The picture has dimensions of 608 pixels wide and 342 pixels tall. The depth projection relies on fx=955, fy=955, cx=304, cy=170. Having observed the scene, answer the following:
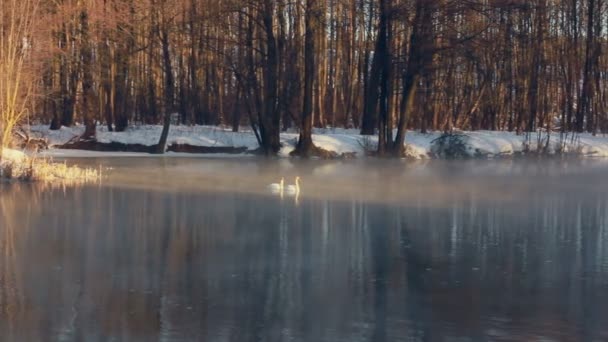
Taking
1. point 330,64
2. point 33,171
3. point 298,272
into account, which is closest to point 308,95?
point 33,171

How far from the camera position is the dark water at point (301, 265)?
9883 mm

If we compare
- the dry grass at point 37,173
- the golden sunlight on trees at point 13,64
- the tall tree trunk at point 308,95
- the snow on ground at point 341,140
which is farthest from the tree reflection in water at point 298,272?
the snow on ground at point 341,140

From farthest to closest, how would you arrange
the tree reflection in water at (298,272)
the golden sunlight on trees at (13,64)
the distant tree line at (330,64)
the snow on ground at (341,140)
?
the snow on ground at (341,140) → the distant tree line at (330,64) → the golden sunlight on trees at (13,64) → the tree reflection in water at (298,272)

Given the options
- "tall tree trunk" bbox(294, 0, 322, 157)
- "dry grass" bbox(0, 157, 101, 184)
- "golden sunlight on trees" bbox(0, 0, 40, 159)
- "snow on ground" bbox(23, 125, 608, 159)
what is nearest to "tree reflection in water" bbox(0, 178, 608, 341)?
"dry grass" bbox(0, 157, 101, 184)

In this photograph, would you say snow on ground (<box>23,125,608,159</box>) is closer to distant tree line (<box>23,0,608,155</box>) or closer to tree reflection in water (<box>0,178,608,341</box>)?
distant tree line (<box>23,0,608,155</box>)

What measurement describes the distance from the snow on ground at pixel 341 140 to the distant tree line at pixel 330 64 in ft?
3.44

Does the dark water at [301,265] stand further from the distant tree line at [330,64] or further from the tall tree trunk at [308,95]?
the distant tree line at [330,64]

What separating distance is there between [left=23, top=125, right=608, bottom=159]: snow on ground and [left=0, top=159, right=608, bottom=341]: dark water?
760 inches

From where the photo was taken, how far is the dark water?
9.88 m

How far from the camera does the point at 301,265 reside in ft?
44.3

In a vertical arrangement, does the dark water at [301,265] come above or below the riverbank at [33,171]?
below

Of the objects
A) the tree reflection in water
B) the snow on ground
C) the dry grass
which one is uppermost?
the snow on ground

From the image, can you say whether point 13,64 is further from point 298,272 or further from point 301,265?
point 298,272

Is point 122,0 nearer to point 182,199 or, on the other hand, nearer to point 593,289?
point 182,199
